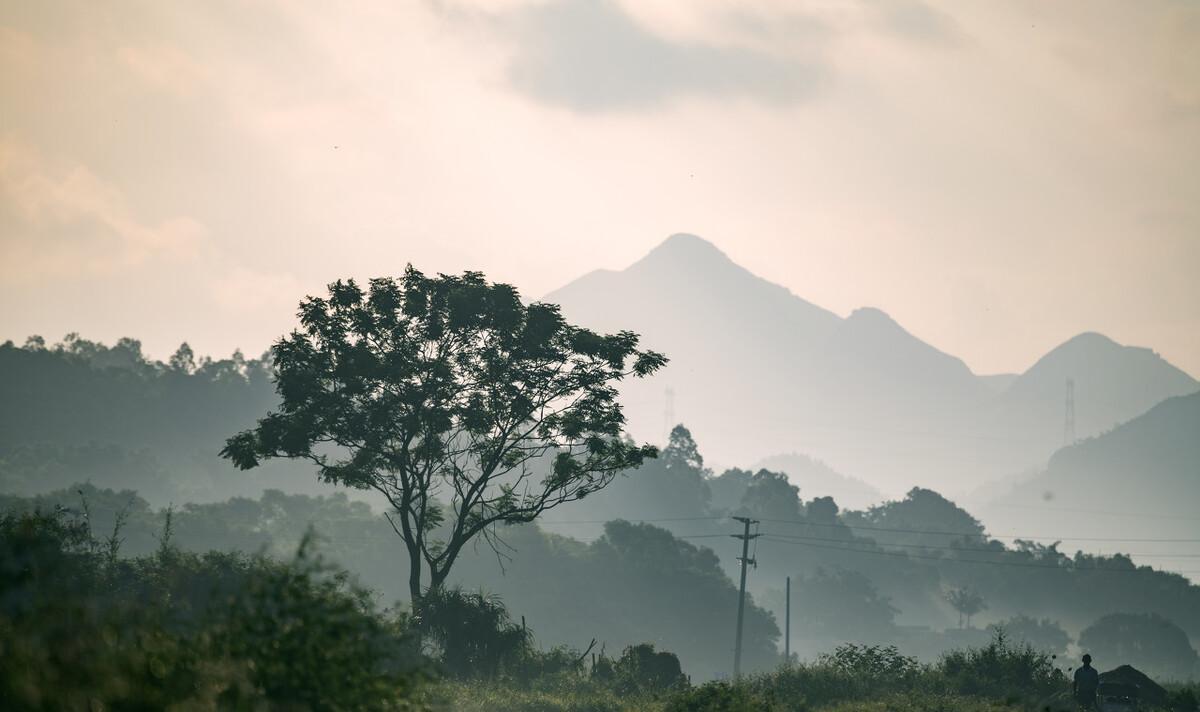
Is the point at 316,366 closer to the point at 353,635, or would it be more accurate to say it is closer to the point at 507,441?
the point at 507,441

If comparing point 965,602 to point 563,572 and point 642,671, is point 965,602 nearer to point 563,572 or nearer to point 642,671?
point 563,572

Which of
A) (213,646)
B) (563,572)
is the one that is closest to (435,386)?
(213,646)

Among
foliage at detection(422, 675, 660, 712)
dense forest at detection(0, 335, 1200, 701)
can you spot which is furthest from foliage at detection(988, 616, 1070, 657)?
foliage at detection(422, 675, 660, 712)

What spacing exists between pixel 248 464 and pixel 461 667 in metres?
11.3

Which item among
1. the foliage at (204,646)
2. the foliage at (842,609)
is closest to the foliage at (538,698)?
the foliage at (204,646)

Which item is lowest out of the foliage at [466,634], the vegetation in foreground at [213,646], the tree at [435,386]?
the foliage at [466,634]

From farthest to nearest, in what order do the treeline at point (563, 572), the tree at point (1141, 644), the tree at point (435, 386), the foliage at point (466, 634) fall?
1. the tree at point (1141, 644)
2. the treeline at point (563, 572)
3. the tree at point (435, 386)
4. the foliage at point (466, 634)

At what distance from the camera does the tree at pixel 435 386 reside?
3981 centimetres

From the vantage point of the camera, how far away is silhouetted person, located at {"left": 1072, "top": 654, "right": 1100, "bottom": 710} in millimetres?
27719

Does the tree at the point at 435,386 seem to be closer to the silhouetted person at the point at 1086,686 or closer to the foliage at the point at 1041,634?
the silhouetted person at the point at 1086,686

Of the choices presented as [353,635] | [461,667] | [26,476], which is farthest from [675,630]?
[353,635]

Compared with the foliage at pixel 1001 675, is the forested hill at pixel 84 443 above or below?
above

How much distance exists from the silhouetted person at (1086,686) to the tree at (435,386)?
55.8 ft

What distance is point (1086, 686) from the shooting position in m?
27.9
